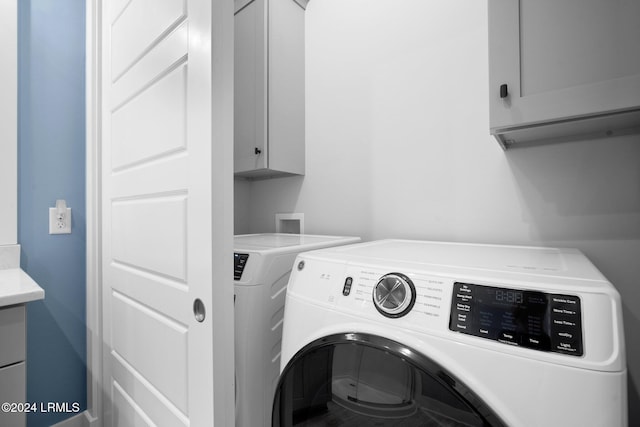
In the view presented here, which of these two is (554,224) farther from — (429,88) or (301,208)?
(301,208)

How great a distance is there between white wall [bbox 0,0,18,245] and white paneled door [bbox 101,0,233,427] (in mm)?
355

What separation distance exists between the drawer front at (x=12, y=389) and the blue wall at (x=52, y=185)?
1.94 feet

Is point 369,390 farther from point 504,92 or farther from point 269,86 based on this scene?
point 269,86

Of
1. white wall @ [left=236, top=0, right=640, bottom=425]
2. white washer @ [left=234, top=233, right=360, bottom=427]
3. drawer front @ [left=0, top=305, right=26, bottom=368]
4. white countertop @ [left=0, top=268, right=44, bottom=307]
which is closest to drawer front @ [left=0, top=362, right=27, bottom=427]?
drawer front @ [left=0, top=305, right=26, bottom=368]

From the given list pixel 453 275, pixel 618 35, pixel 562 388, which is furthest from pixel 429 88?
pixel 562 388

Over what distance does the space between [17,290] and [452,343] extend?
128 cm

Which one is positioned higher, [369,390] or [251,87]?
[251,87]

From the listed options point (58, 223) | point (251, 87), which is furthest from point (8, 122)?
point (251, 87)

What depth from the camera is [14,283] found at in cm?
106

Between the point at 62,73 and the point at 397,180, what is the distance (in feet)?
5.73

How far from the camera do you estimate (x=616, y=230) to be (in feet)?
3.15

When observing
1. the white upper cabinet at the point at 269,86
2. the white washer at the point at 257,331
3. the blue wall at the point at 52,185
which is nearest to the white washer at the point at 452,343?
the white washer at the point at 257,331

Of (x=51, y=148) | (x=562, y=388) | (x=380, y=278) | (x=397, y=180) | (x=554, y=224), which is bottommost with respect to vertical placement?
(x=562, y=388)

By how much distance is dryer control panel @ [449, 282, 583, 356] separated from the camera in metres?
0.48
